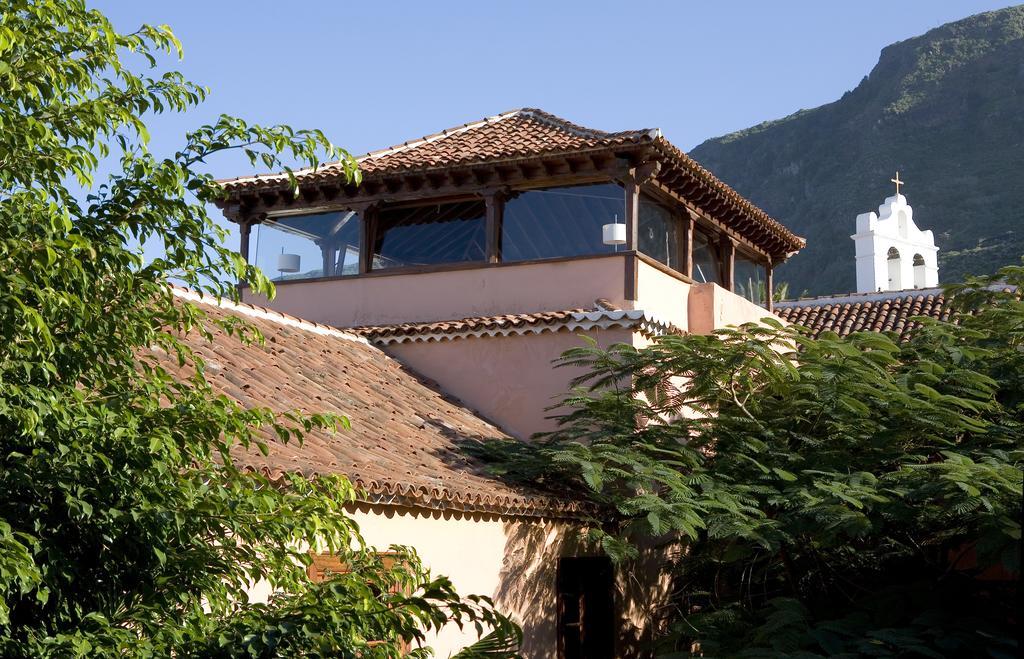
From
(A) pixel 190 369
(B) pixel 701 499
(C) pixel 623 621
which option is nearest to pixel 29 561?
(A) pixel 190 369

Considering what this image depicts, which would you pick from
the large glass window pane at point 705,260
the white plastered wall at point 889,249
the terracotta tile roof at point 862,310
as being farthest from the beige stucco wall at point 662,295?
the white plastered wall at point 889,249

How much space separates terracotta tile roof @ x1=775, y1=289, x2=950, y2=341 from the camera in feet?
68.4

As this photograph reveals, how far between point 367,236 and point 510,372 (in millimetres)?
2791

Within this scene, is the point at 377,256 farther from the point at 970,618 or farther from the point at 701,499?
the point at 970,618

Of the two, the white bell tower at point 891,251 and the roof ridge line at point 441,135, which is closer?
the roof ridge line at point 441,135

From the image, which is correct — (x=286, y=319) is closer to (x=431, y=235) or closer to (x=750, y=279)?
(x=431, y=235)

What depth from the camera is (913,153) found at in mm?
71750

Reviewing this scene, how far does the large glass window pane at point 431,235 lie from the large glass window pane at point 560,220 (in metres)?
0.48

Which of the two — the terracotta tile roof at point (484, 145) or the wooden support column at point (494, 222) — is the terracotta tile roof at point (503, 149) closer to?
the terracotta tile roof at point (484, 145)

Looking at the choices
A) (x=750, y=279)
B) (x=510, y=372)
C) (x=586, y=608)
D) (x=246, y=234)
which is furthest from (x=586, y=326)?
(x=750, y=279)

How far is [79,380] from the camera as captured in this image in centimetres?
626

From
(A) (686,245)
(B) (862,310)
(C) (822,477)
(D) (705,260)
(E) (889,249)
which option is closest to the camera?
(C) (822,477)

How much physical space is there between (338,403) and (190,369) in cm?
192

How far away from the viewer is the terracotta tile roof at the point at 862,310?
20844 mm
